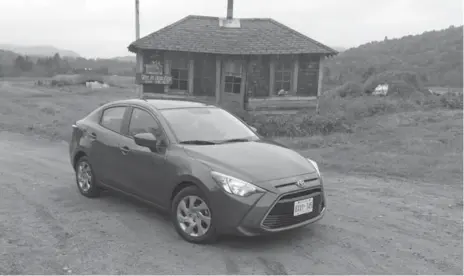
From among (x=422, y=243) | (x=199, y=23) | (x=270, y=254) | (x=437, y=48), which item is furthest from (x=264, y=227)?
(x=437, y=48)

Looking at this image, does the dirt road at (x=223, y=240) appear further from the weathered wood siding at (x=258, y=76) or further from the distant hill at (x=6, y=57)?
the distant hill at (x=6, y=57)

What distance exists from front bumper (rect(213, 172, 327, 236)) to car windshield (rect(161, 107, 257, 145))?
111 centimetres

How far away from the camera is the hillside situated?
5056 centimetres

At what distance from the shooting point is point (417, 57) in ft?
192

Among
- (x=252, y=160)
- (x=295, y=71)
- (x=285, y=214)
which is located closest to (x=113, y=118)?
(x=252, y=160)

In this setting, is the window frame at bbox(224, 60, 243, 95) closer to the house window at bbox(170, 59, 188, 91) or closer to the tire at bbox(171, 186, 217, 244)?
the house window at bbox(170, 59, 188, 91)

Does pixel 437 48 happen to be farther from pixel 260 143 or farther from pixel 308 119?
pixel 260 143

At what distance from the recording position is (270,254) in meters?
4.76

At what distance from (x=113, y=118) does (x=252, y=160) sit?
8.28ft

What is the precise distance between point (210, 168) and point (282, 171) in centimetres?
81

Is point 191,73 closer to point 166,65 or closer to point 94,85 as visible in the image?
point 166,65

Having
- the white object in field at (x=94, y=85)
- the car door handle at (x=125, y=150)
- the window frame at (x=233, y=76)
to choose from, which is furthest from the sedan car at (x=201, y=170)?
the white object in field at (x=94, y=85)

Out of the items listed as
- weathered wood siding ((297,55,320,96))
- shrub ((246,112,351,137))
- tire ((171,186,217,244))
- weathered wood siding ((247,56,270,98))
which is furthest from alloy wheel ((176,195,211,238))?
weathered wood siding ((297,55,320,96))

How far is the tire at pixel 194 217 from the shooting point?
16.0ft
